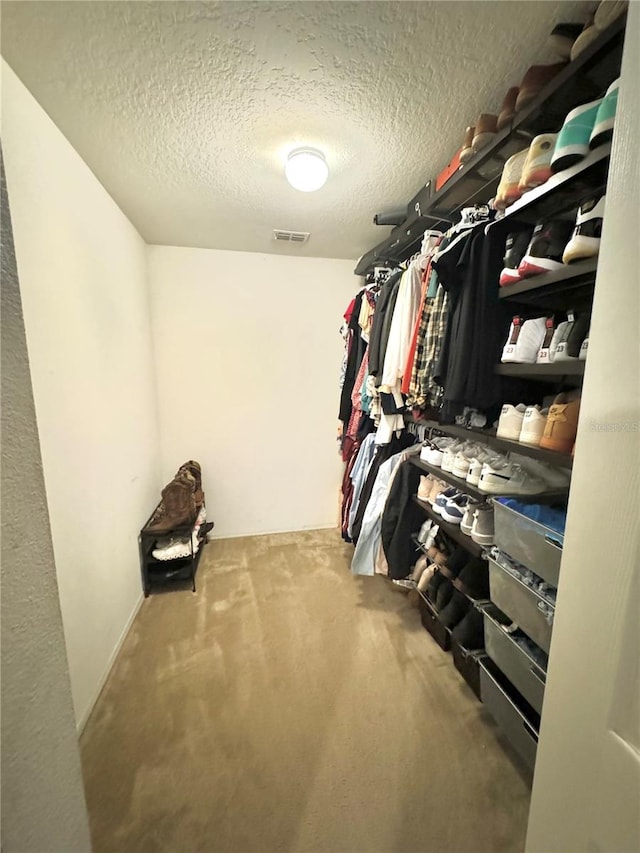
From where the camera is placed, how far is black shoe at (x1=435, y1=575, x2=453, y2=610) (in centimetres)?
159

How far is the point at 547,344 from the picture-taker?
1.05 meters

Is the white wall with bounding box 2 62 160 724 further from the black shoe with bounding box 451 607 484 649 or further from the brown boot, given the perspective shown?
the black shoe with bounding box 451 607 484 649

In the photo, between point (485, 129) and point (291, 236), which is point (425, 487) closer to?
point (485, 129)

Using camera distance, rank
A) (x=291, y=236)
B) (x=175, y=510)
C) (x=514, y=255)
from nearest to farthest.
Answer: (x=514, y=255) → (x=175, y=510) → (x=291, y=236)

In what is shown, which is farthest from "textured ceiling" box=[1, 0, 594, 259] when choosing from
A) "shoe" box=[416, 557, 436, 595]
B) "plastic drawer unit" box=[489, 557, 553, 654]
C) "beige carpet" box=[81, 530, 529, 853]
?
"beige carpet" box=[81, 530, 529, 853]

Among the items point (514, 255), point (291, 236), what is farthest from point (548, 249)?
point (291, 236)

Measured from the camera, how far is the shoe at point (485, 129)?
112cm

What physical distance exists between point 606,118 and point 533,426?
77 centimetres

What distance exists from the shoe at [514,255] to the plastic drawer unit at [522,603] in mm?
965

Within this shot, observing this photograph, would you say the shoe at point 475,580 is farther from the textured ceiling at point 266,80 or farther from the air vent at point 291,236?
the air vent at point 291,236

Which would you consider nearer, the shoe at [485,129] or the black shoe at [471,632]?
the shoe at [485,129]

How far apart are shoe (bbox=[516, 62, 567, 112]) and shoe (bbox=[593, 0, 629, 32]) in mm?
176

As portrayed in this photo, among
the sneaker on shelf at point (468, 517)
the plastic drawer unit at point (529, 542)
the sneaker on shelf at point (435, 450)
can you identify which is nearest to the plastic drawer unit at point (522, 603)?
the plastic drawer unit at point (529, 542)

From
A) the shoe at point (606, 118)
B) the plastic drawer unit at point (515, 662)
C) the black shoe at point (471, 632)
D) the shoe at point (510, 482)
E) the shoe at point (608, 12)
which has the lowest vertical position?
the black shoe at point (471, 632)
